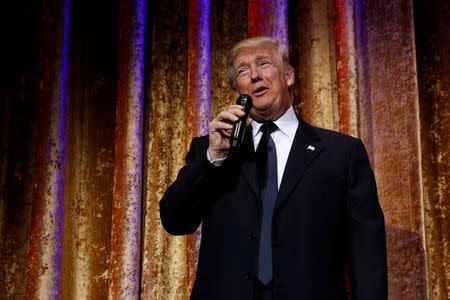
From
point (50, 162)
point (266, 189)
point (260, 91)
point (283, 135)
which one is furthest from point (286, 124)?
point (50, 162)

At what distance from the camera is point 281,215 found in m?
1.06

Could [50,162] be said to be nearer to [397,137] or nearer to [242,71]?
[242,71]

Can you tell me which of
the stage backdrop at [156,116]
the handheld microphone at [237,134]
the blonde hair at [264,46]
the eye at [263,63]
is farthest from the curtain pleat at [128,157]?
the handheld microphone at [237,134]

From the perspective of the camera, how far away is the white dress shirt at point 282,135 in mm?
1202

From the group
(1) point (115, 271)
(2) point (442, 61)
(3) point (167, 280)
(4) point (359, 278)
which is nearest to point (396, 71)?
(2) point (442, 61)

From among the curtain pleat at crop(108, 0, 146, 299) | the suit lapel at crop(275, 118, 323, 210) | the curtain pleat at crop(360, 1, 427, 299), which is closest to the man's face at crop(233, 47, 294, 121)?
the suit lapel at crop(275, 118, 323, 210)

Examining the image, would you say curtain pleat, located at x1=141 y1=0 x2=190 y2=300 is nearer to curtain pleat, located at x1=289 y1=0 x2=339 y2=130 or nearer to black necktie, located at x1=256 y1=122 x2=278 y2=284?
curtain pleat, located at x1=289 y1=0 x2=339 y2=130

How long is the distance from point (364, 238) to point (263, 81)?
59cm

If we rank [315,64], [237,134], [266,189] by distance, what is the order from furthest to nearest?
[315,64] → [266,189] → [237,134]

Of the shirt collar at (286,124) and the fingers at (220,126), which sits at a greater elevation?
the shirt collar at (286,124)

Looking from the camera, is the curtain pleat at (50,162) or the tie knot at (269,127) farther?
the curtain pleat at (50,162)

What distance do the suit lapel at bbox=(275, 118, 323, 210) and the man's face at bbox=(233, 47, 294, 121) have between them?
13 centimetres

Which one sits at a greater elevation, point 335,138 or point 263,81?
point 263,81

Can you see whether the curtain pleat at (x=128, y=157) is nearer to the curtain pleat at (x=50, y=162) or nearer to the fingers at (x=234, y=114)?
the curtain pleat at (x=50, y=162)
